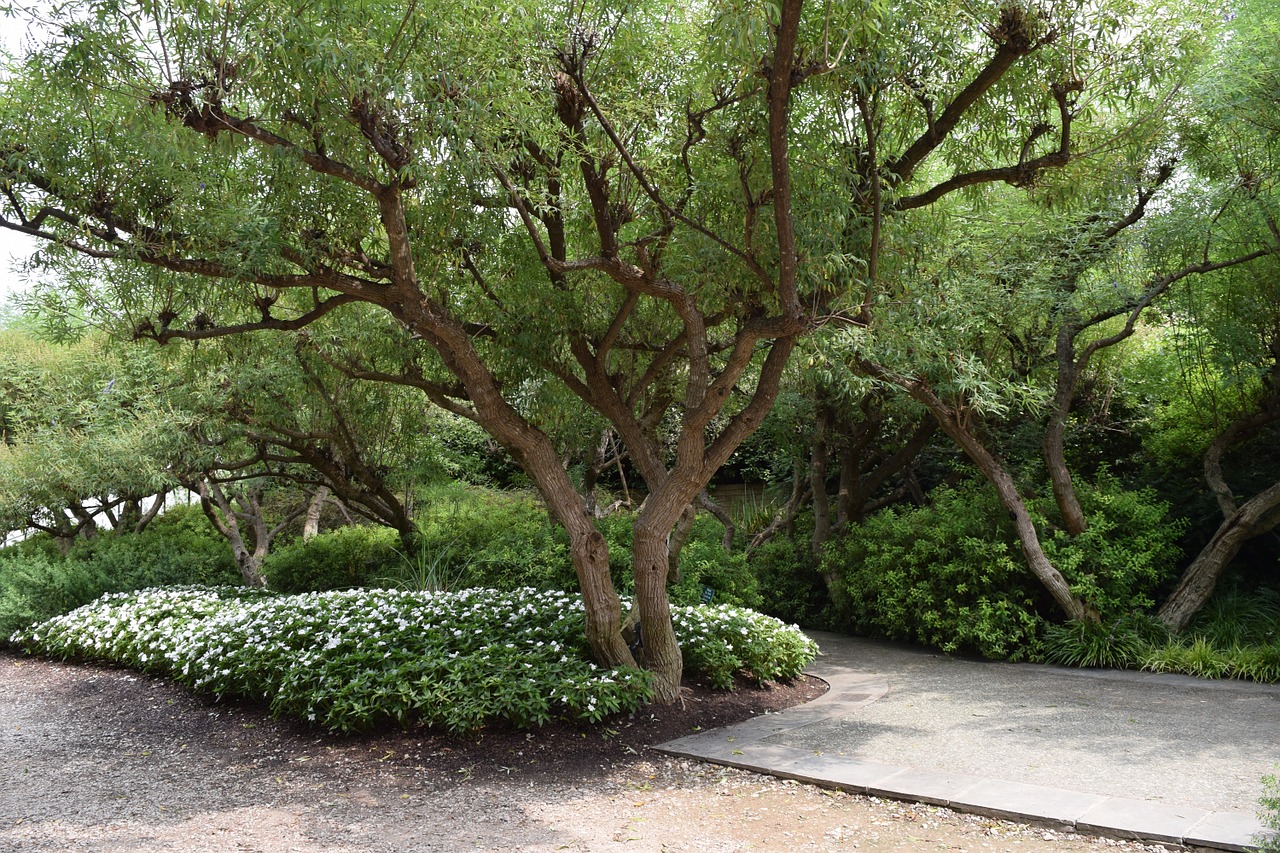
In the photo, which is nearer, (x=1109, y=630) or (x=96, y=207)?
(x=96, y=207)

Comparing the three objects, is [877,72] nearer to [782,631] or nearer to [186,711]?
[782,631]

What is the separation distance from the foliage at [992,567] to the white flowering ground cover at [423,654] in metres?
1.83

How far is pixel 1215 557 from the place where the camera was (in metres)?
7.87

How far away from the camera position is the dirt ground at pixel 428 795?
4.03 m

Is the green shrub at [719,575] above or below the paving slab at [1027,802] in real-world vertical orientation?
above

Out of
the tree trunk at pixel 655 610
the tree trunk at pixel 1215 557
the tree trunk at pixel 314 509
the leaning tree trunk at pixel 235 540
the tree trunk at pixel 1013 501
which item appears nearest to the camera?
the tree trunk at pixel 655 610

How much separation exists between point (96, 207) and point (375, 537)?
24.0 feet

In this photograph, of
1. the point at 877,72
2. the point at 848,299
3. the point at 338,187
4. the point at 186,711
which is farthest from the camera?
the point at 186,711

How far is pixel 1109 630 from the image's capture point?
7.84 metres

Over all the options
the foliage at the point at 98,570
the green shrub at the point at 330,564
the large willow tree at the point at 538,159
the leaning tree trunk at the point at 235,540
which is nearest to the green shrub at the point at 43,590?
the foliage at the point at 98,570

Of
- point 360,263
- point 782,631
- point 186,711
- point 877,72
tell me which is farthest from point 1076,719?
point 186,711

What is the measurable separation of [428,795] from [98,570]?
27.7ft

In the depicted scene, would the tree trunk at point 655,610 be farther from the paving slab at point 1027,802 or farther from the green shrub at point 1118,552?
the green shrub at point 1118,552

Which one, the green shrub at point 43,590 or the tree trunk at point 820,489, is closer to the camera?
the green shrub at point 43,590
